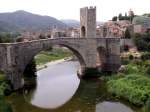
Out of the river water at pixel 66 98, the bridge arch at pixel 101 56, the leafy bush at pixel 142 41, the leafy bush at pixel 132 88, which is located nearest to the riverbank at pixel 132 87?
the leafy bush at pixel 132 88

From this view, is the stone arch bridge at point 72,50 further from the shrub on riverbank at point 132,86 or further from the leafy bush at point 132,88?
the leafy bush at point 132,88

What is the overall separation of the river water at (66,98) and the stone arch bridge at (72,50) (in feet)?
5.27

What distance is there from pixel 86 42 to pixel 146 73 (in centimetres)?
601

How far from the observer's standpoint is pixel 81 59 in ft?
94.5

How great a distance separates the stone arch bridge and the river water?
5.27 feet

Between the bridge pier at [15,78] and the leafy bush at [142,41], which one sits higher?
the leafy bush at [142,41]

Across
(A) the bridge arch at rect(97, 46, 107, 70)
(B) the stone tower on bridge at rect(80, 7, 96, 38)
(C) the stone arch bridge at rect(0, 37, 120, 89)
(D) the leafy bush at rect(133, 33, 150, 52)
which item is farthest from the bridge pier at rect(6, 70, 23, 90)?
(D) the leafy bush at rect(133, 33, 150, 52)

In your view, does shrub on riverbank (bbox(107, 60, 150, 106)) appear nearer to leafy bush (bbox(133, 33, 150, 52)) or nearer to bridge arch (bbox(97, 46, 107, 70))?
bridge arch (bbox(97, 46, 107, 70))

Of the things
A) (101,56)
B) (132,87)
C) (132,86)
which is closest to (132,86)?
(132,86)

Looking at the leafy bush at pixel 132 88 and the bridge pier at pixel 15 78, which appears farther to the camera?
the bridge pier at pixel 15 78

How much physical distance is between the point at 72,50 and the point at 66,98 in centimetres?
736

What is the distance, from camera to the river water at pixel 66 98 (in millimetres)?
18984

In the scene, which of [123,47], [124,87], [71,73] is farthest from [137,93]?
[123,47]

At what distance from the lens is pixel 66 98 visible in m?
21.8
